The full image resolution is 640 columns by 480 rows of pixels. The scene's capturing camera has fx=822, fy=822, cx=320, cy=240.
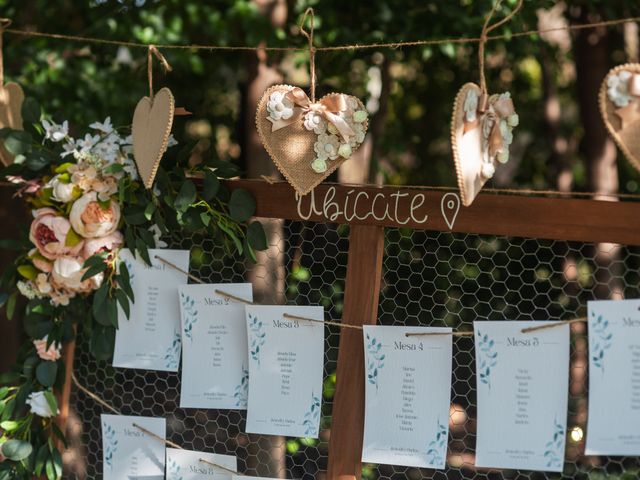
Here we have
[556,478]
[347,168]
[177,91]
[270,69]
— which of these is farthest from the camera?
[177,91]

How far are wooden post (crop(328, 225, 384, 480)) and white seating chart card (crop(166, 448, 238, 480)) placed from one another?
0.26 m

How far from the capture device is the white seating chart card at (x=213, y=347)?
1.71 meters

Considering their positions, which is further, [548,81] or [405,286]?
[548,81]

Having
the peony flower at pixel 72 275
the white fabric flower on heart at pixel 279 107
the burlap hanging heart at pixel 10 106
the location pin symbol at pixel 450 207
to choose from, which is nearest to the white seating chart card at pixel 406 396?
the location pin symbol at pixel 450 207

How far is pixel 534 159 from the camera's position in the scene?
14.9ft

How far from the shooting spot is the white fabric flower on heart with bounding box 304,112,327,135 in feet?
4.98

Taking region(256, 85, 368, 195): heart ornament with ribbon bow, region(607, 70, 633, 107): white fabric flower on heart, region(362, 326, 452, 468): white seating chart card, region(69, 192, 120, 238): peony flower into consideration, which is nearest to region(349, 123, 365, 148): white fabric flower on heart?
region(256, 85, 368, 195): heart ornament with ribbon bow

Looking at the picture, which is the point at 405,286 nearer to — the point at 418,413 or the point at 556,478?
the point at 418,413

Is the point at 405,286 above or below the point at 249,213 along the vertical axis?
below

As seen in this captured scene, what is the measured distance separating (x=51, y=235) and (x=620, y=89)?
47.0 inches

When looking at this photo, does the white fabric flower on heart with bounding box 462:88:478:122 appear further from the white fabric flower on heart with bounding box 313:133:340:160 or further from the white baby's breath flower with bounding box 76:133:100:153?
the white baby's breath flower with bounding box 76:133:100:153

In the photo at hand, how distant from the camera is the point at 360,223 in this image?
158 centimetres

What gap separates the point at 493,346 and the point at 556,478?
0.28m

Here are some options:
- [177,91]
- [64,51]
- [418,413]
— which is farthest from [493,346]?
[177,91]
